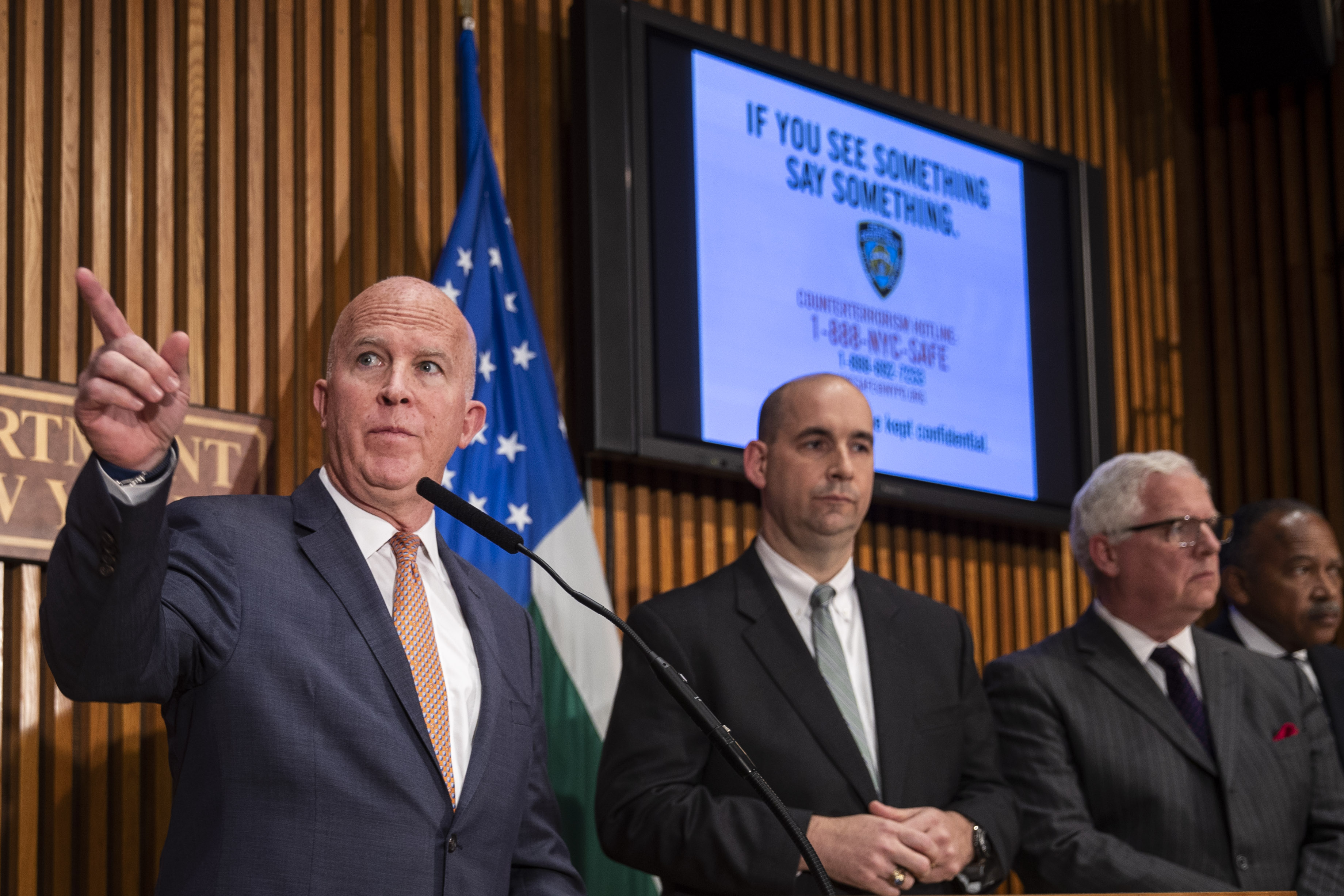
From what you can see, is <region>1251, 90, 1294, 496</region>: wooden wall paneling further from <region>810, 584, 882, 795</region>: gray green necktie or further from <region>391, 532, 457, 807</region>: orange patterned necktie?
<region>391, 532, 457, 807</region>: orange patterned necktie

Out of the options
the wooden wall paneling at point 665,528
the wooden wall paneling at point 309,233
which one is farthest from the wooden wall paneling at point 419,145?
the wooden wall paneling at point 665,528

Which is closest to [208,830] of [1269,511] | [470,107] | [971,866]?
[971,866]

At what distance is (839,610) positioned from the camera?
298 centimetres

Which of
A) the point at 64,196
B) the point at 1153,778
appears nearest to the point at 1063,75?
the point at 1153,778

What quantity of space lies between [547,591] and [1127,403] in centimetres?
253

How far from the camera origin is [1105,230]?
16.3 ft

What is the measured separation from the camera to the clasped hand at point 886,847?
2.43 metres

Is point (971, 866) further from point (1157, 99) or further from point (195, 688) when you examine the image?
point (1157, 99)

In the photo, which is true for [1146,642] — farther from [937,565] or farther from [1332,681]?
[937,565]

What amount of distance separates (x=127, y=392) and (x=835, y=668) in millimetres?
1665

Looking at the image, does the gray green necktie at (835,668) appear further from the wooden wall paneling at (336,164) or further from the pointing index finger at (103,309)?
the pointing index finger at (103,309)

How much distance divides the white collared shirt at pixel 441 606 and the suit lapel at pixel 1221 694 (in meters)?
1.71

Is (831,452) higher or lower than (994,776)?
higher

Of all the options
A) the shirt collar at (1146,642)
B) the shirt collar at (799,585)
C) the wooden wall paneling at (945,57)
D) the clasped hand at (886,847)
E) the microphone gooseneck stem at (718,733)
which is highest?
the wooden wall paneling at (945,57)
